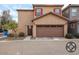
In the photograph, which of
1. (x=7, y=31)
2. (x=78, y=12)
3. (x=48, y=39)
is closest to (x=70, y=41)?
(x=48, y=39)

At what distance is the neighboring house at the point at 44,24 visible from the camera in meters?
8.55

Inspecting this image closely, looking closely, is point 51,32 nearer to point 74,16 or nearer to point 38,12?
point 74,16

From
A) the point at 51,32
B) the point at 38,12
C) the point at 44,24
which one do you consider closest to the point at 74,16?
the point at 51,32

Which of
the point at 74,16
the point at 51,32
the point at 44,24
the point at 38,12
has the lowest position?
the point at 51,32

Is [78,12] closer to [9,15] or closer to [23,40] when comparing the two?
[23,40]

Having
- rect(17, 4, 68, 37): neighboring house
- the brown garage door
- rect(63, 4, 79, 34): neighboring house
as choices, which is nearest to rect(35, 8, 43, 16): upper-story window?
rect(17, 4, 68, 37): neighboring house

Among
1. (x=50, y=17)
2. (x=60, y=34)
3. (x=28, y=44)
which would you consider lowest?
(x=28, y=44)

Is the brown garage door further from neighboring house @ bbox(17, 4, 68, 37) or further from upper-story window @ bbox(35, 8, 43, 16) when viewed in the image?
upper-story window @ bbox(35, 8, 43, 16)

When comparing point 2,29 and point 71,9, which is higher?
point 71,9

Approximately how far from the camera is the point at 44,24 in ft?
34.0

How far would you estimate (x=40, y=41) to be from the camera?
25.7ft

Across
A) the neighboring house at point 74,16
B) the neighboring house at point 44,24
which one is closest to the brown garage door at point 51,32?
the neighboring house at point 44,24

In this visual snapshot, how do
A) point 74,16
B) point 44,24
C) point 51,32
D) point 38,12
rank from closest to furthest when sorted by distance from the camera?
point 51,32, point 74,16, point 44,24, point 38,12
